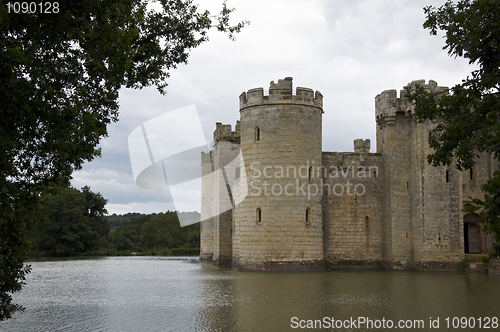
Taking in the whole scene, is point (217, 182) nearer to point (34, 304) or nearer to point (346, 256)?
point (346, 256)

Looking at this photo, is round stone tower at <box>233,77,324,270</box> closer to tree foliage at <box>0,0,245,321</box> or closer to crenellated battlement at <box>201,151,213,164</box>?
crenellated battlement at <box>201,151,213,164</box>

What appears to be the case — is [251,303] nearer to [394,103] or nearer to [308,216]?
[308,216]

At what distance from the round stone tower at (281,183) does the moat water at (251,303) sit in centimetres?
409

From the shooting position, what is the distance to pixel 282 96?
2612 cm

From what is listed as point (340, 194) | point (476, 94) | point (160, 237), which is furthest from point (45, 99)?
point (160, 237)

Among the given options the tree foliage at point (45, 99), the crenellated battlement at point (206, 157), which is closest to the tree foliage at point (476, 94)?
the tree foliage at point (45, 99)

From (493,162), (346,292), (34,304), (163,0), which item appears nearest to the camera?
(163,0)

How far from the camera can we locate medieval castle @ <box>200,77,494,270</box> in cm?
2550

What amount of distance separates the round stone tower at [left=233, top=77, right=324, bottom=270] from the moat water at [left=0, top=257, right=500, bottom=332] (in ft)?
13.4

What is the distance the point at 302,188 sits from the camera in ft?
84.6

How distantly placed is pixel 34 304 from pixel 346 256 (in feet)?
59.0

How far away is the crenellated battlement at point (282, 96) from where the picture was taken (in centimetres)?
2612

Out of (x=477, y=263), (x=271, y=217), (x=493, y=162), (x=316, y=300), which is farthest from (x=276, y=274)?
(x=493, y=162)

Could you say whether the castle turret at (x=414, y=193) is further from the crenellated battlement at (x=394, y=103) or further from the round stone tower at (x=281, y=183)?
the round stone tower at (x=281, y=183)
